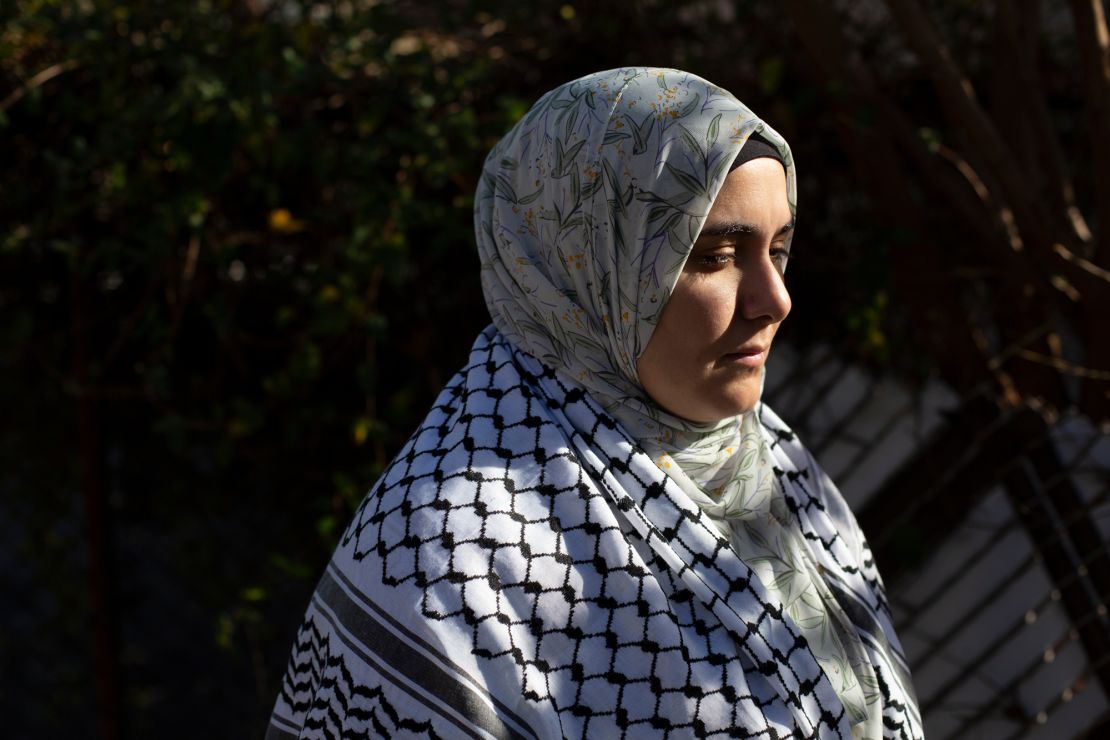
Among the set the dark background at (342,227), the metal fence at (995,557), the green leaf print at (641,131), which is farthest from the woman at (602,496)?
the metal fence at (995,557)

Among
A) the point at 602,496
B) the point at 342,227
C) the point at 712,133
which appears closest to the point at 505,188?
the point at 712,133

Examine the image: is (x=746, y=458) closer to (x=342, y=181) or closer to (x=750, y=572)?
(x=750, y=572)

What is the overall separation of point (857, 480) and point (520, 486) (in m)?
1.71

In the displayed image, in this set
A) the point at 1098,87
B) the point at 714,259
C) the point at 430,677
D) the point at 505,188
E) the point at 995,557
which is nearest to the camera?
the point at 430,677

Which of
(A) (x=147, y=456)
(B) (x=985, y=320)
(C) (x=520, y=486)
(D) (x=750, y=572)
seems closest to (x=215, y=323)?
(A) (x=147, y=456)

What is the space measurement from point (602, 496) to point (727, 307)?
11.3 inches

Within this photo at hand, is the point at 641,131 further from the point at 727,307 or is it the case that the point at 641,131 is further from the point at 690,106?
the point at 727,307

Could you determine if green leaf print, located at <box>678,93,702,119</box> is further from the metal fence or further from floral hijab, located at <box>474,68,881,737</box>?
the metal fence

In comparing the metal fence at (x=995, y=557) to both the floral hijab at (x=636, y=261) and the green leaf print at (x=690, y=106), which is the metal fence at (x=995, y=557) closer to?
the floral hijab at (x=636, y=261)

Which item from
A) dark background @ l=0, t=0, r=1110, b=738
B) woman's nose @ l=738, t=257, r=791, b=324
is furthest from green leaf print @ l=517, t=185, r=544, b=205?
dark background @ l=0, t=0, r=1110, b=738

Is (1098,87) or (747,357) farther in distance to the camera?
(1098,87)

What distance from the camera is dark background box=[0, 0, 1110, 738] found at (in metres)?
2.32

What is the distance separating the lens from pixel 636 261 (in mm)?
1326

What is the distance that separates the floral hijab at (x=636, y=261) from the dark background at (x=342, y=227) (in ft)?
2.74
